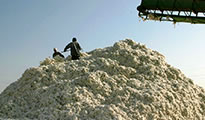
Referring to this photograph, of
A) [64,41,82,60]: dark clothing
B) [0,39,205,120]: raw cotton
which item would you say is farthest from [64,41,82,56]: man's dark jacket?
[0,39,205,120]: raw cotton

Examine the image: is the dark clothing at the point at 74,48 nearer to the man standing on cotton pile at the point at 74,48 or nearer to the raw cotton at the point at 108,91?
the man standing on cotton pile at the point at 74,48

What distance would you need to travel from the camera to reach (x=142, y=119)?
29.5 feet

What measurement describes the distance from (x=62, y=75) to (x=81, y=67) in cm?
77

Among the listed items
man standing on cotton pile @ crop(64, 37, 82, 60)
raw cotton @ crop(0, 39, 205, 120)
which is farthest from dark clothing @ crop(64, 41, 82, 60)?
raw cotton @ crop(0, 39, 205, 120)

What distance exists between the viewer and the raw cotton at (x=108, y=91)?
355 inches

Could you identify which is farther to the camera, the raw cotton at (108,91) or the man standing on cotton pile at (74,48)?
the man standing on cotton pile at (74,48)

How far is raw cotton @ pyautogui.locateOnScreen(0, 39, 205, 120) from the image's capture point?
9023 mm

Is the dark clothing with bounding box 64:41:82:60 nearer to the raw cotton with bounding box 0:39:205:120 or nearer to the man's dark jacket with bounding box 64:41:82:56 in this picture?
the man's dark jacket with bounding box 64:41:82:56

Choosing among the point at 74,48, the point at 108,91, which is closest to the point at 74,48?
the point at 74,48

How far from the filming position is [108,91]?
9.91m

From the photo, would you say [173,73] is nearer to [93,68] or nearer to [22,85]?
[93,68]

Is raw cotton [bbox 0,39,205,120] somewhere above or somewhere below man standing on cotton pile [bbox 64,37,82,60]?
below

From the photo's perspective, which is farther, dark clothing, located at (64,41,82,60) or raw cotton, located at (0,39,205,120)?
dark clothing, located at (64,41,82,60)

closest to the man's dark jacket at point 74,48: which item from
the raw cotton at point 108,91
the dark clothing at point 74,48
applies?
the dark clothing at point 74,48
